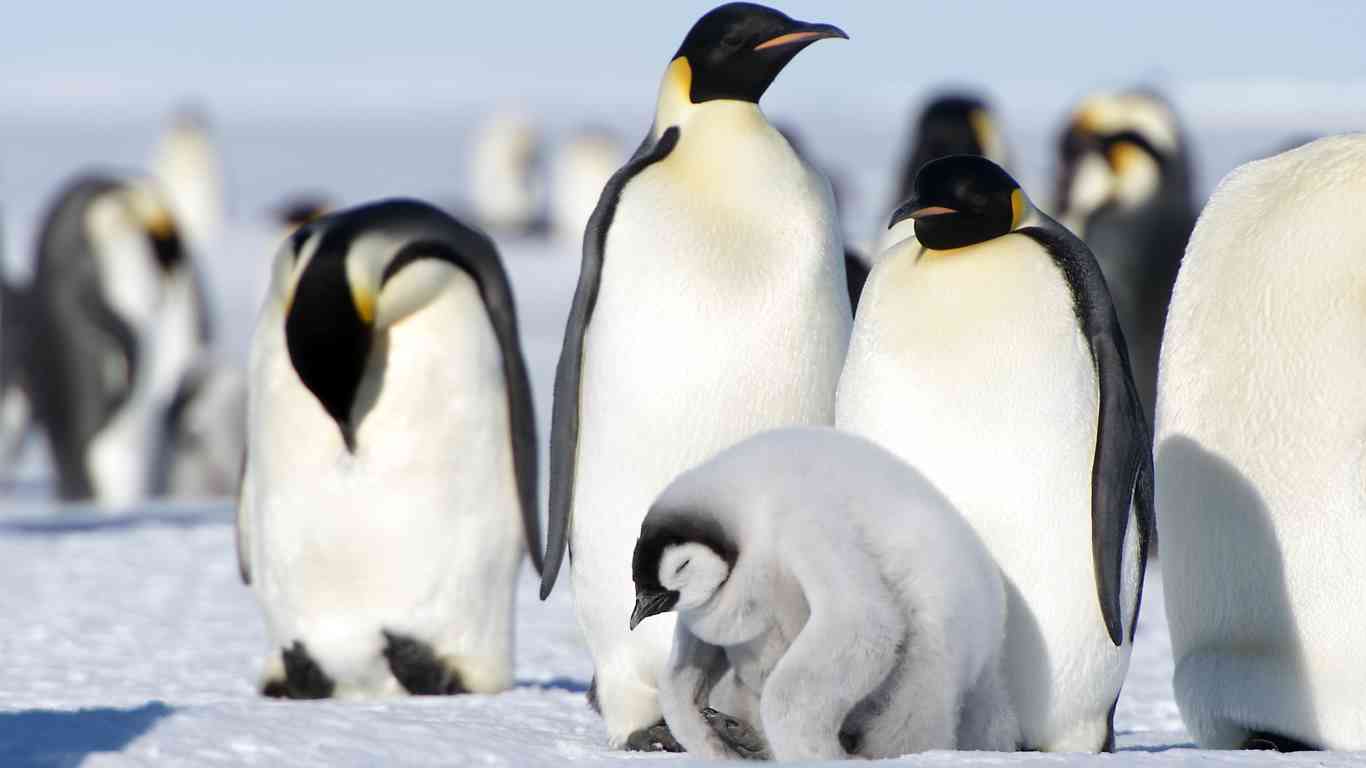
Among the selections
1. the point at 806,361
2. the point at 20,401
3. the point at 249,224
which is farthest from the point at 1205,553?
the point at 249,224

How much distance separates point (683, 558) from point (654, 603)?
0.09m

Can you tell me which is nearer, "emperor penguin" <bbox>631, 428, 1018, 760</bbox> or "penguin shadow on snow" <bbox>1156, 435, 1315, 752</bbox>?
"emperor penguin" <bbox>631, 428, 1018, 760</bbox>

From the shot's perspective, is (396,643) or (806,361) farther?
(396,643)

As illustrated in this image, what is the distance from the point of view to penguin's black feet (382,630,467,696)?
471cm

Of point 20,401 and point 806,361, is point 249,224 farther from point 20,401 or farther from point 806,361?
point 806,361

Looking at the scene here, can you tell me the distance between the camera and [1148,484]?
11.5 feet

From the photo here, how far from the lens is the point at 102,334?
1088 centimetres

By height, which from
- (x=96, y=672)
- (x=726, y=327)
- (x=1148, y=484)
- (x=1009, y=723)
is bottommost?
(x=96, y=672)

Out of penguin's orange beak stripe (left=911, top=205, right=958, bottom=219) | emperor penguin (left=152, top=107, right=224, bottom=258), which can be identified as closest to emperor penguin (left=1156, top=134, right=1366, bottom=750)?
penguin's orange beak stripe (left=911, top=205, right=958, bottom=219)

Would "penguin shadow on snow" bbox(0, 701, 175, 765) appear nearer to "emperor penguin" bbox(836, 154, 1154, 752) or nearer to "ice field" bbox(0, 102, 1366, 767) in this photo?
"ice field" bbox(0, 102, 1366, 767)

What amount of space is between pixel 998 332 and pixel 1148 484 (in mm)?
390

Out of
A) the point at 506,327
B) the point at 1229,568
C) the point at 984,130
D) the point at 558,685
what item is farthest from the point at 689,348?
the point at 984,130

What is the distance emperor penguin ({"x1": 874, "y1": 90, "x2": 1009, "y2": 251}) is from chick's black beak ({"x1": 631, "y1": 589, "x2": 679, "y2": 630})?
607 centimetres

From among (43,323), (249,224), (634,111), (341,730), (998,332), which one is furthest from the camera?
(634,111)
